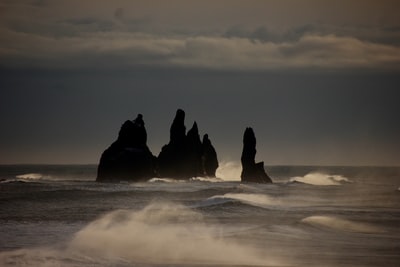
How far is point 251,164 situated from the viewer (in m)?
120

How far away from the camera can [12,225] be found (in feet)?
129

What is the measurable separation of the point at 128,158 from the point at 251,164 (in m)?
19.0

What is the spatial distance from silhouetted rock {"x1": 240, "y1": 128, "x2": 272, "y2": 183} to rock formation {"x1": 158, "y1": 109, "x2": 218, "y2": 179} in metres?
9.29

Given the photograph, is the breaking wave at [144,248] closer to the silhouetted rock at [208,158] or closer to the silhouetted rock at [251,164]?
the silhouetted rock at [251,164]

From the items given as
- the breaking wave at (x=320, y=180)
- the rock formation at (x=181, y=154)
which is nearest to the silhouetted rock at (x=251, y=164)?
the rock formation at (x=181, y=154)

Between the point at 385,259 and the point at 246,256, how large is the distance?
492cm

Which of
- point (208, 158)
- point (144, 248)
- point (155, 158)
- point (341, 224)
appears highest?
point (208, 158)

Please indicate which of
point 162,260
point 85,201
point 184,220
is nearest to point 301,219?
point 184,220

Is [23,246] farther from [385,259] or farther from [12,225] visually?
[385,259]

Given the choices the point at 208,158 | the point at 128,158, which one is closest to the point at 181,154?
the point at 208,158

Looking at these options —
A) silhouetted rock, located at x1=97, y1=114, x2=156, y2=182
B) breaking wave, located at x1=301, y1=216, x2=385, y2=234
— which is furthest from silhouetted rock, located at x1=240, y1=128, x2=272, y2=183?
breaking wave, located at x1=301, y1=216, x2=385, y2=234

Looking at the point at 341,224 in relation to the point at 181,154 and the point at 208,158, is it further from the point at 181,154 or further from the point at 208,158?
the point at 208,158

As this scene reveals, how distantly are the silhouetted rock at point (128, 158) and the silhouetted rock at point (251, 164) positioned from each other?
14140 mm

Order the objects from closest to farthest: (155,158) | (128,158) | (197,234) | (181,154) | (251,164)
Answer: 1. (197,234)
2. (128,158)
3. (251,164)
4. (155,158)
5. (181,154)
